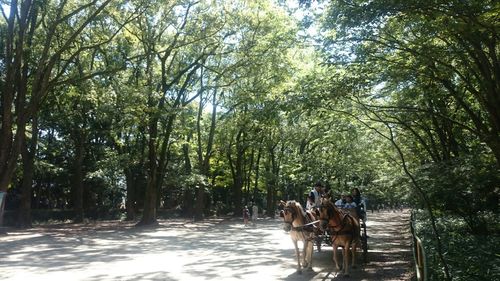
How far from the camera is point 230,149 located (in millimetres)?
43219

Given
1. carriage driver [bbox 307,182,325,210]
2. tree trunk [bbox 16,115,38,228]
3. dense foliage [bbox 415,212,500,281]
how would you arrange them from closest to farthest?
dense foliage [bbox 415,212,500,281]
carriage driver [bbox 307,182,325,210]
tree trunk [bbox 16,115,38,228]

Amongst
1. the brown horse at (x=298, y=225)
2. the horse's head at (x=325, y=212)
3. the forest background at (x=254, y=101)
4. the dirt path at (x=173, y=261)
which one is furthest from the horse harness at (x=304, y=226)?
the forest background at (x=254, y=101)

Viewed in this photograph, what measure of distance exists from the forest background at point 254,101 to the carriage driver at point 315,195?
2.12 meters

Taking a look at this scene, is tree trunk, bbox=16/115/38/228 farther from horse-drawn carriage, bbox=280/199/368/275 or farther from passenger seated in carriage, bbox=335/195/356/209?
horse-drawn carriage, bbox=280/199/368/275

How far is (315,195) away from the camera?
14.3 m

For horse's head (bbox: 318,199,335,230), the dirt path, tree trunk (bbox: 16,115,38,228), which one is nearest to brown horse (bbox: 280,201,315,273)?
horse's head (bbox: 318,199,335,230)

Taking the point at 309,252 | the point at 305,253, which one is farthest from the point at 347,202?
the point at 305,253

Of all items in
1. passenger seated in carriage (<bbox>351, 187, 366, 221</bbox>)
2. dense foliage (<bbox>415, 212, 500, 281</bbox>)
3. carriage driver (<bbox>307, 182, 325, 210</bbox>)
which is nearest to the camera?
dense foliage (<bbox>415, 212, 500, 281</bbox>)

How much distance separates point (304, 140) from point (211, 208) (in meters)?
13.8

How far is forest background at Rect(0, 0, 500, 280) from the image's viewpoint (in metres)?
10.2

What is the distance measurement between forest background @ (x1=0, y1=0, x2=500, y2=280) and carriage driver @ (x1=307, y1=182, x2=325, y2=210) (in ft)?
6.97

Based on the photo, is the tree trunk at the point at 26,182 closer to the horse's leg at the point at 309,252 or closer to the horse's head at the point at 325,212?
the horse's leg at the point at 309,252

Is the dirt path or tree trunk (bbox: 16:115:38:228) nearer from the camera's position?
the dirt path

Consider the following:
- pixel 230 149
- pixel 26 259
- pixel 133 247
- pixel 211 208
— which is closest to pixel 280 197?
pixel 211 208
